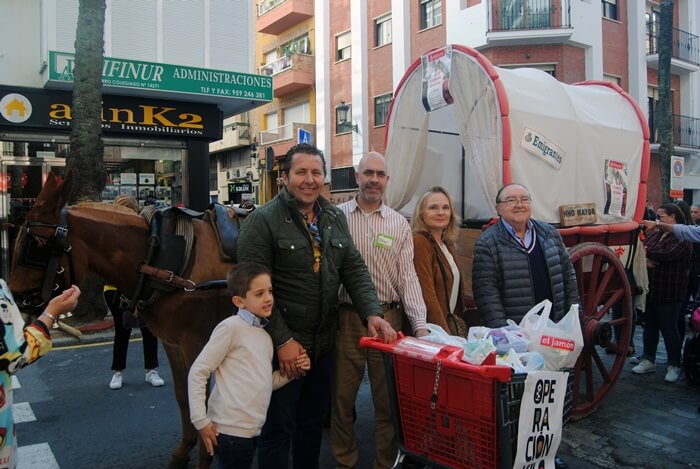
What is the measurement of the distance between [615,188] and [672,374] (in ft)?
6.17

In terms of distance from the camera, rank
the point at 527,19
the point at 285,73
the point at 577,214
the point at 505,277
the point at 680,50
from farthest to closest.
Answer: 1. the point at 285,73
2. the point at 680,50
3. the point at 527,19
4. the point at 577,214
5. the point at 505,277

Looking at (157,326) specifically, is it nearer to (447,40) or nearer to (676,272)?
(676,272)

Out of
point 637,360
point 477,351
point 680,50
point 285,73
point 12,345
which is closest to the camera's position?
point 12,345

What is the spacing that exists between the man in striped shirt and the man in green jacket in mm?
356

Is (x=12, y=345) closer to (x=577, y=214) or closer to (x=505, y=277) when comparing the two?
(x=505, y=277)

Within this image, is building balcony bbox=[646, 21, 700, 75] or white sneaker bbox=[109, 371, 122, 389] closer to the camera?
white sneaker bbox=[109, 371, 122, 389]

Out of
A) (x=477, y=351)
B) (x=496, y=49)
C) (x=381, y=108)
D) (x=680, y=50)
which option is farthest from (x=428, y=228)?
(x=680, y=50)

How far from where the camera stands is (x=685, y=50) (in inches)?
811

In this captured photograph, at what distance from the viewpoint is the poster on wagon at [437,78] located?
4664 mm

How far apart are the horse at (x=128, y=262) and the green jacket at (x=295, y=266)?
0.82 metres

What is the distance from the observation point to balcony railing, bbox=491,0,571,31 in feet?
53.7

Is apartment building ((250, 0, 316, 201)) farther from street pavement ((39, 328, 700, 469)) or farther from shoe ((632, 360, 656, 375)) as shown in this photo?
street pavement ((39, 328, 700, 469))

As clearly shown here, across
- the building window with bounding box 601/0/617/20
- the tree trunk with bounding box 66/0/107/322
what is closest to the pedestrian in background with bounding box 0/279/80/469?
the tree trunk with bounding box 66/0/107/322

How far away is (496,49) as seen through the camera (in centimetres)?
1667
